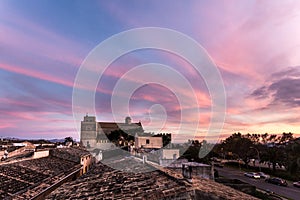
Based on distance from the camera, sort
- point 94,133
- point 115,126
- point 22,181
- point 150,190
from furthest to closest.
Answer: point 115,126 → point 94,133 → point 22,181 → point 150,190

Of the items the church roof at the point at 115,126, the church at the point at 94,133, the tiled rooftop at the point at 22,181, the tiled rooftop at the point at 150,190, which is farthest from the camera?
the church roof at the point at 115,126

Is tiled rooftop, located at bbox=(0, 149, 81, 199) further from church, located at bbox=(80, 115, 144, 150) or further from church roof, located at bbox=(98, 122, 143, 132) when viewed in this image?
church roof, located at bbox=(98, 122, 143, 132)

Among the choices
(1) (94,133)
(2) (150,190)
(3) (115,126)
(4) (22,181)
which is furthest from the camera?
(3) (115,126)

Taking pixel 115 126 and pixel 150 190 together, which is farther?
pixel 115 126

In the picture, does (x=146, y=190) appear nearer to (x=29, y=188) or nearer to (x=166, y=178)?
(x=166, y=178)

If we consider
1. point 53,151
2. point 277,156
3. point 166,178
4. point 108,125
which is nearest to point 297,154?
point 277,156

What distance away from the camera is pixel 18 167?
1534cm

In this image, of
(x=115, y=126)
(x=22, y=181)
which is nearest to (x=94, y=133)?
(x=115, y=126)

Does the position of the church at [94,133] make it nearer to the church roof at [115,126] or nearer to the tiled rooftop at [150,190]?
the church roof at [115,126]

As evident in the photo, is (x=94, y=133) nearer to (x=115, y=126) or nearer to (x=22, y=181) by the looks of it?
(x=115, y=126)

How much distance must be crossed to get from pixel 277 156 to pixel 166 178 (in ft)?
142

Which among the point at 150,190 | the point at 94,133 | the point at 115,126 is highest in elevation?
the point at 115,126

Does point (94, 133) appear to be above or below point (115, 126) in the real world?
below

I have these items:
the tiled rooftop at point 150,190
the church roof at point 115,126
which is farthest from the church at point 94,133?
the tiled rooftop at point 150,190
